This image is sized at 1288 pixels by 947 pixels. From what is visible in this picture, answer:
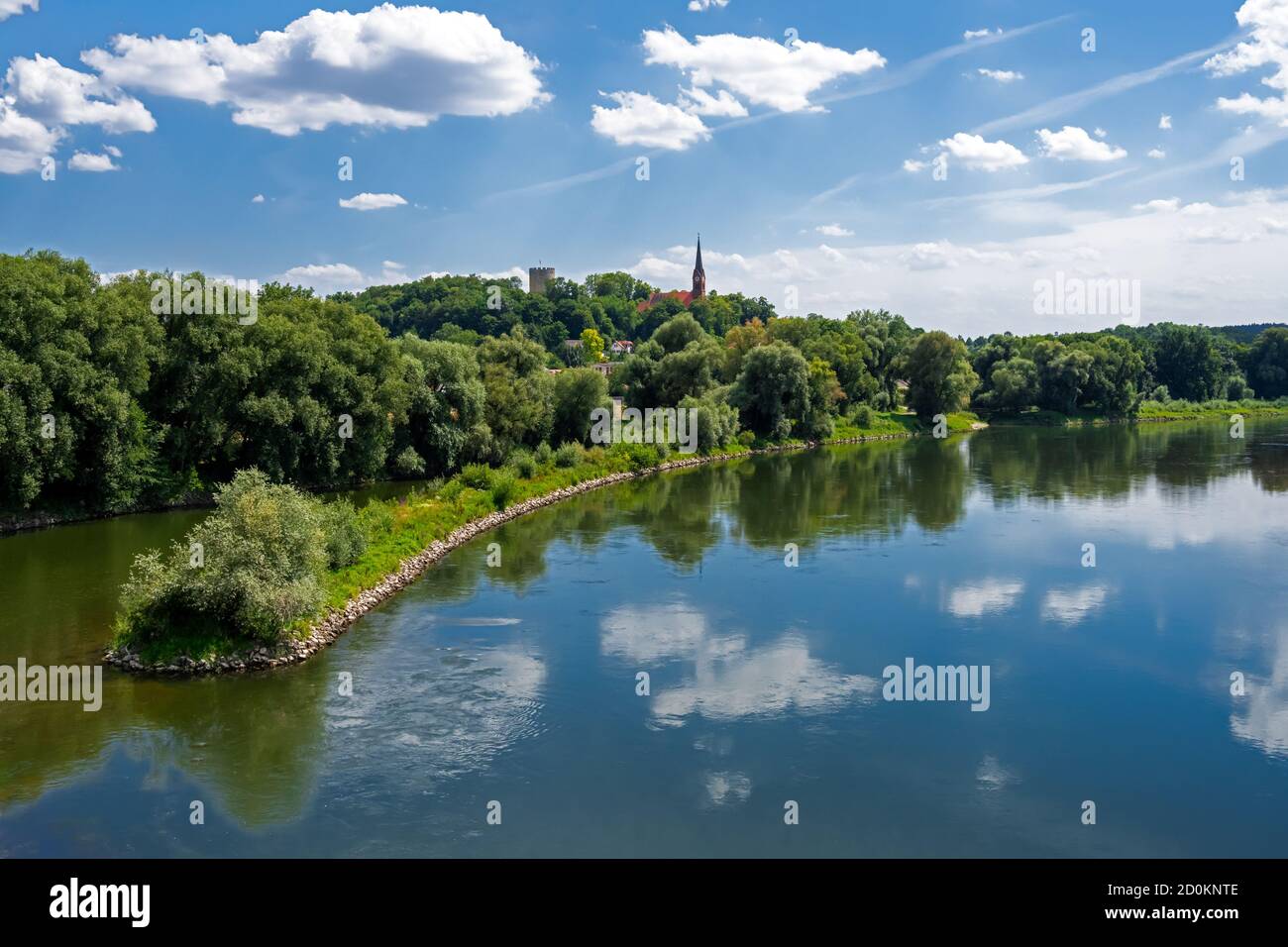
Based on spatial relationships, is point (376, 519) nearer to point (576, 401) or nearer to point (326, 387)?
point (326, 387)

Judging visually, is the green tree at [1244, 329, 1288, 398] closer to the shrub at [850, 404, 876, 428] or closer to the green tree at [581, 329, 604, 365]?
the shrub at [850, 404, 876, 428]

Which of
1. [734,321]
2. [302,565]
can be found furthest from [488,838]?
[734,321]

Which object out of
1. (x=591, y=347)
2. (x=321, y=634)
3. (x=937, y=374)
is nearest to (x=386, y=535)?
(x=321, y=634)

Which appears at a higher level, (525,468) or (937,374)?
(937,374)

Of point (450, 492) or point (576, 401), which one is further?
point (576, 401)

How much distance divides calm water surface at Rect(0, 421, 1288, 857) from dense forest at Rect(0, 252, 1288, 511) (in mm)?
4283

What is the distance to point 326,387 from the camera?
42094 mm

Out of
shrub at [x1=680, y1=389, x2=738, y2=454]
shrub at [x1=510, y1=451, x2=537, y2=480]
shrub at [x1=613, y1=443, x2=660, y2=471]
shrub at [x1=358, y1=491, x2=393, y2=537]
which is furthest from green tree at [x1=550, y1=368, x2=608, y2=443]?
shrub at [x1=358, y1=491, x2=393, y2=537]

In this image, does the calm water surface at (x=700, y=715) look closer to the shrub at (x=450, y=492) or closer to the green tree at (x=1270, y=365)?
the shrub at (x=450, y=492)

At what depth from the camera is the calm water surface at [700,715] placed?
14.0m

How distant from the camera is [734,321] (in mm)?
135750

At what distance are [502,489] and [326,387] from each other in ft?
31.6

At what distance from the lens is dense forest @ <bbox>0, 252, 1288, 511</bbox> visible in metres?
33.0
